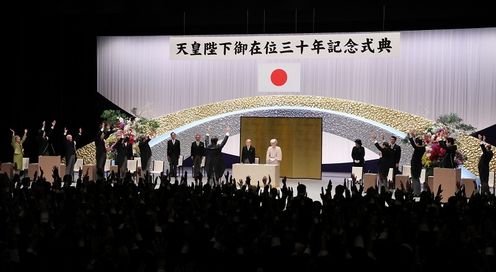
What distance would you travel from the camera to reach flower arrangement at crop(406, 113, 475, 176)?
13837mm

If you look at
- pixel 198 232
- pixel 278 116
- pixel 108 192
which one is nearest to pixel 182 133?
pixel 278 116

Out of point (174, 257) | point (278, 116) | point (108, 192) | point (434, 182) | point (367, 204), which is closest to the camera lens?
point (174, 257)

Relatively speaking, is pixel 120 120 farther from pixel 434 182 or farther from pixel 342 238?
pixel 342 238

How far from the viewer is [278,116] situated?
18203 millimetres

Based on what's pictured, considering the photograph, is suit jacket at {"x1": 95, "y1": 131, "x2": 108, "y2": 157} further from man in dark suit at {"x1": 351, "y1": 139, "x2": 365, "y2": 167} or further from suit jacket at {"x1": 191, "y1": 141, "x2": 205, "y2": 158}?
man in dark suit at {"x1": 351, "y1": 139, "x2": 365, "y2": 167}

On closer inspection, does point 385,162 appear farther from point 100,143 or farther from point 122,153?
point 100,143

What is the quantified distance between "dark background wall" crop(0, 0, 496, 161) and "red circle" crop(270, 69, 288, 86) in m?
1.32

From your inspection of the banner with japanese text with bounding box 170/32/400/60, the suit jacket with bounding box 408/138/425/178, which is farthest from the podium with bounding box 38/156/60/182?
the suit jacket with bounding box 408/138/425/178

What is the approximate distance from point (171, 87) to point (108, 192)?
12.6 m

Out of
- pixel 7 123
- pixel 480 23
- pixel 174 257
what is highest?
pixel 480 23

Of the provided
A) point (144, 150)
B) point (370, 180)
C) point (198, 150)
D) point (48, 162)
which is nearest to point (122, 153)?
point (144, 150)

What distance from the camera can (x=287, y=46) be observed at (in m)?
15.2

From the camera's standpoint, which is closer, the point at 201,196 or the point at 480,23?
the point at 201,196

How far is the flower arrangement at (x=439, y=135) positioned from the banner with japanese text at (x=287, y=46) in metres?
1.93
